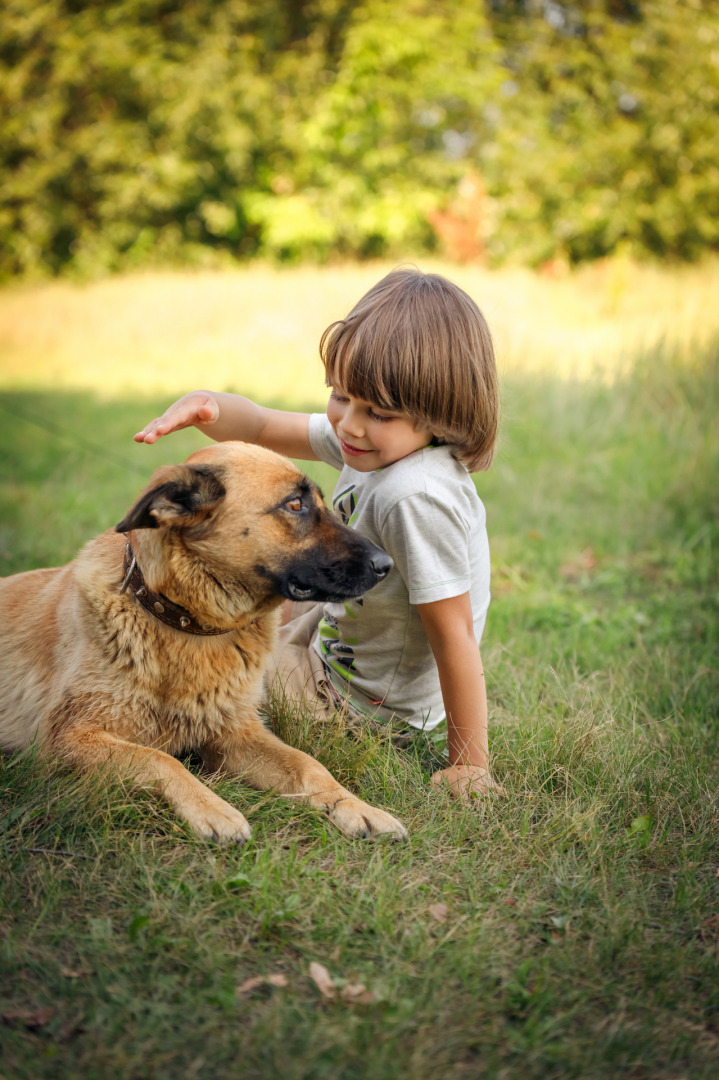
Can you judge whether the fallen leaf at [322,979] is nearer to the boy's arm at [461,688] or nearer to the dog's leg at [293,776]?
the dog's leg at [293,776]

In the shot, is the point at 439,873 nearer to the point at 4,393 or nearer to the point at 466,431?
the point at 466,431

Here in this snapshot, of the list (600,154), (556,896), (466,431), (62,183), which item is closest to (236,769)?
(556,896)

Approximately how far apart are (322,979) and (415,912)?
0.33 meters

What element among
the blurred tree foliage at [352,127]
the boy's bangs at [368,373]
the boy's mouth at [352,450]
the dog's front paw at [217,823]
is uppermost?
the blurred tree foliage at [352,127]

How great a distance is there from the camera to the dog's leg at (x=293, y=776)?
225cm

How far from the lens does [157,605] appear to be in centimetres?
235

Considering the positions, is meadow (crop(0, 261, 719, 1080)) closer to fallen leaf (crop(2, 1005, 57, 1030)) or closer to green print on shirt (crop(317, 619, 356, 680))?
fallen leaf (crop(2, 1005, 57, 1030))

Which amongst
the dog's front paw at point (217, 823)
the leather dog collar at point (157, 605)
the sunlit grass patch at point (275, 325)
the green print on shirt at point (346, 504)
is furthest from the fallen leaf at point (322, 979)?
the sunlit grass patch at point (275, 325)

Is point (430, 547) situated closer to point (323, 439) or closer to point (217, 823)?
point (323, 439)

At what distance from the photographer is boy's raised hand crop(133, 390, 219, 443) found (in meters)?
2.52

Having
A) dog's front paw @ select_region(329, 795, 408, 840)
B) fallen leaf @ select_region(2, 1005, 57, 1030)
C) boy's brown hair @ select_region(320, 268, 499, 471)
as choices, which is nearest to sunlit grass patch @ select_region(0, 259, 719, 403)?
boy's brown hair @ select_region(320, 268, 499, 471)

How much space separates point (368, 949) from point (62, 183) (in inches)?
996

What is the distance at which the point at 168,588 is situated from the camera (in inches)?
92.6

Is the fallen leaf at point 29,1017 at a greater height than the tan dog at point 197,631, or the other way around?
the tan dog at point 197,631
